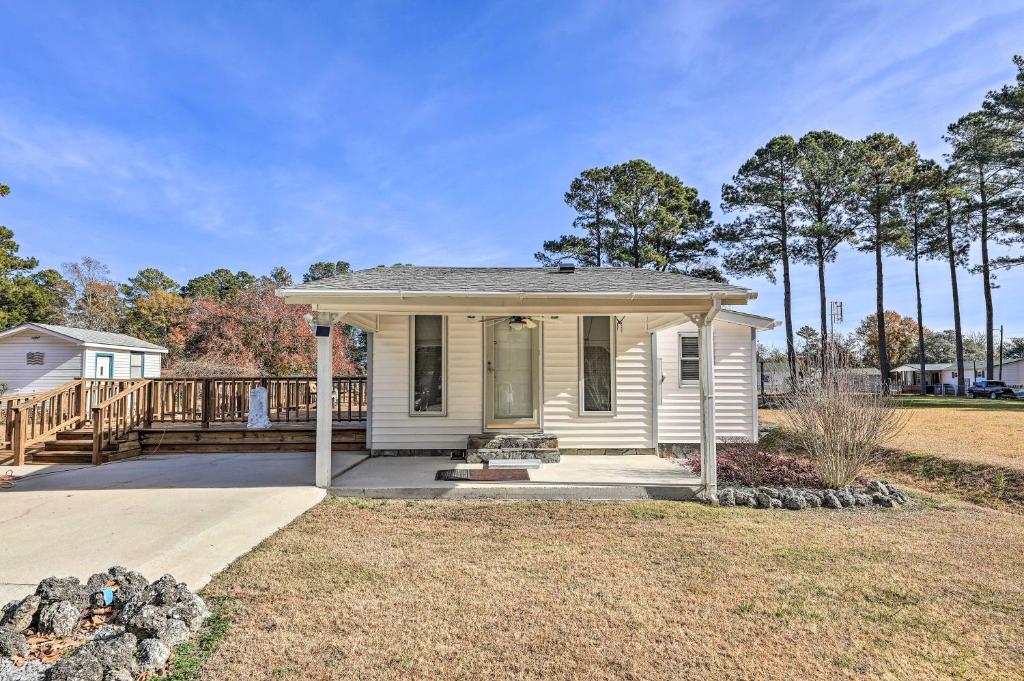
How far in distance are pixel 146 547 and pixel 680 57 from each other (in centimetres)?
1170

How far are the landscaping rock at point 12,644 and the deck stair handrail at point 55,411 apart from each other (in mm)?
7298

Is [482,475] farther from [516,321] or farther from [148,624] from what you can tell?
[148,624]

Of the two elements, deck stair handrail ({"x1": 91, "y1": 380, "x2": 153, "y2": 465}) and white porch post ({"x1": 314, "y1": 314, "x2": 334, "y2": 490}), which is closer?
white porch post ({"x1": 314, "y1": 314, "x2": 334, "y2": 490})

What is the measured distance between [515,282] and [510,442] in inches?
101

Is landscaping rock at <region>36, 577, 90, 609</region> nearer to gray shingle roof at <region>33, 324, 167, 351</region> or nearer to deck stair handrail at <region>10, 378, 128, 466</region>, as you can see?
deck stair handrail at <region>10, 378, 128, 466</region>

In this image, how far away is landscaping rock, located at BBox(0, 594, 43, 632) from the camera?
2678 mm

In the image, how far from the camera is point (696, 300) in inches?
239

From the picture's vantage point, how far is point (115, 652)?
2.34m

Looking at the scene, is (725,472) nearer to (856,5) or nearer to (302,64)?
(856,5)

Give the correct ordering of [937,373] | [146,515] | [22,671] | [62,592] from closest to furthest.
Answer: [22,671] < [62,592] < [146,515] < [937,373]

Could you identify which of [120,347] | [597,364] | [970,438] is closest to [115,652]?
[597,364]

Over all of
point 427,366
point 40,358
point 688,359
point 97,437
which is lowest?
point 97,437

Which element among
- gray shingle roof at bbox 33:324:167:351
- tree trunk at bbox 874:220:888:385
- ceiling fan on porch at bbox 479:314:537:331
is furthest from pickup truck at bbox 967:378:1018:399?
gray shingle roof at bbox 33:324:167:351

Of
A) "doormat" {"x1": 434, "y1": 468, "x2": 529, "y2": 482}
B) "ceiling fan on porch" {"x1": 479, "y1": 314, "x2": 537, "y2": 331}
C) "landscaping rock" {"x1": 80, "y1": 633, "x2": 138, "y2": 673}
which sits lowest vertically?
"doormat" {"x1": 434, "y1": 468, "x2": 529, "y2": 482}
